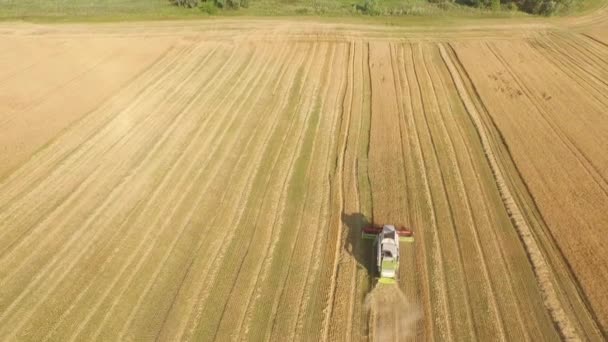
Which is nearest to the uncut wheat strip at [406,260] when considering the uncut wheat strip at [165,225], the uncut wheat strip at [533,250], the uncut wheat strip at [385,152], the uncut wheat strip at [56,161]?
the uncut wheat strip at [385,152]

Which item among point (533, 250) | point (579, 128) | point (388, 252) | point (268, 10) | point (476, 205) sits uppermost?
point (268, 10)

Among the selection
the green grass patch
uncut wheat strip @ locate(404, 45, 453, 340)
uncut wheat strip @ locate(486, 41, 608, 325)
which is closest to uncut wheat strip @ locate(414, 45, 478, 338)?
uncut wheat strip @ locate(404, 45, 453, 340)

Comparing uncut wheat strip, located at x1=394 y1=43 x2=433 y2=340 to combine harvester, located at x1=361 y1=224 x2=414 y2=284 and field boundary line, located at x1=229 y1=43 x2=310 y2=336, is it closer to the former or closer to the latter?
combine harvester, located at x1=361 y1=224 x2=414 y2=284

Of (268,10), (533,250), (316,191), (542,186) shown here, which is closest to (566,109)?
(542,186)

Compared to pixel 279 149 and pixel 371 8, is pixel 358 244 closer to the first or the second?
pixel 279 149

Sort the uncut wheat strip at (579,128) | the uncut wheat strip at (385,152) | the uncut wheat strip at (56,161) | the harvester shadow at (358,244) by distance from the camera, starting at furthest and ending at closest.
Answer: the uncut wheat strip at (579,128) → the uncut wheat strip at (56,161) → the uncut wheat strip at (385,152) → the harvester shadow at (358,244)

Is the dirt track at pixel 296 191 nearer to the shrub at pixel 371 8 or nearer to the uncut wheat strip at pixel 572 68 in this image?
the uncut wheat strip at pixel 572 68
